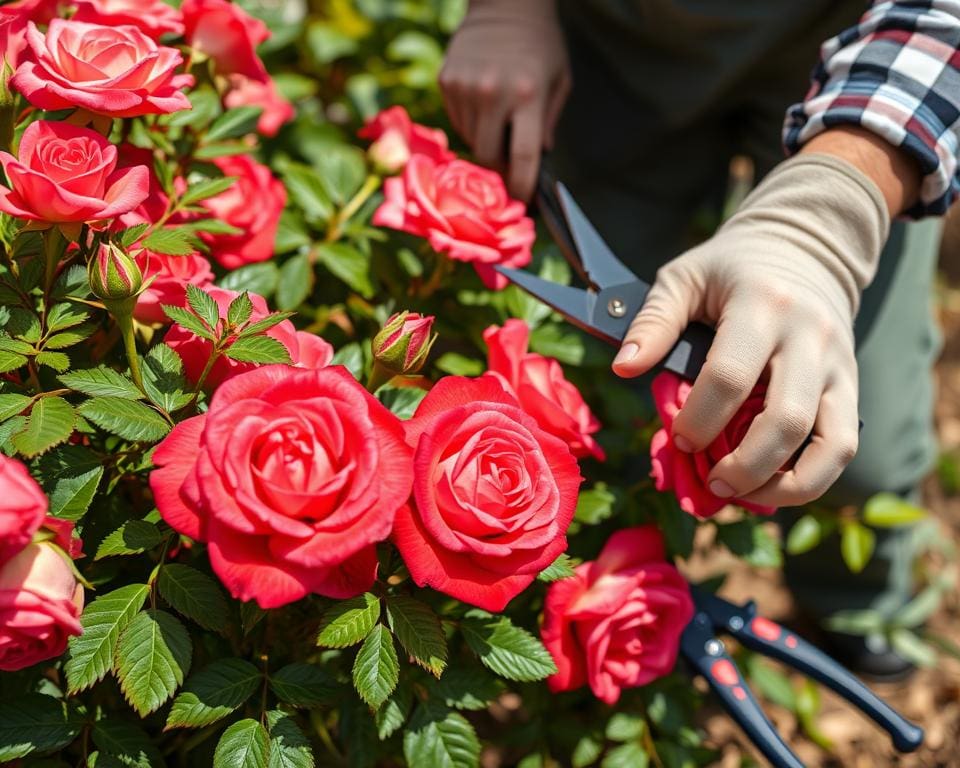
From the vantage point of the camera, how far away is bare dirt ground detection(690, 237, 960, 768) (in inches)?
69.1

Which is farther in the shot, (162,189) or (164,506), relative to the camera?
(162,189)

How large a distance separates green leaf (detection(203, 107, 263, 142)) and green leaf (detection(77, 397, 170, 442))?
1.66 feet

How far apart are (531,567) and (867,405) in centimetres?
105

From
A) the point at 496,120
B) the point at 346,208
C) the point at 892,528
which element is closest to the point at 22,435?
the point at 346,208

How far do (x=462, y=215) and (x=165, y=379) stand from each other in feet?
1.41

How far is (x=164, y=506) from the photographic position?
72 cm

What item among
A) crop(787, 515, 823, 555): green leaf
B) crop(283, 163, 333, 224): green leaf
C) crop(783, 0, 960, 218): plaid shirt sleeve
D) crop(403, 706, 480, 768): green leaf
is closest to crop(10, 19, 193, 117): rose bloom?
crop(283, 163, 333, 224): green leaf

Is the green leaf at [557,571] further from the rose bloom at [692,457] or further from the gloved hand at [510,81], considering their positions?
the gloved hand at [510,81]

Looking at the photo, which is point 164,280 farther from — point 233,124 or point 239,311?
point 233,124

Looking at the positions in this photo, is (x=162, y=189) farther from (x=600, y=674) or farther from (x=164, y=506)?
(x=600, y=674)

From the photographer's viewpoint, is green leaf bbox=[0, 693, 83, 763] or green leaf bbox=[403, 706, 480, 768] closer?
green leaf bbox=[0, 693, 83, 763]

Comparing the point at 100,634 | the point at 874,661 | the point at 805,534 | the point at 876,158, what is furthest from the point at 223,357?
the point at 874,661

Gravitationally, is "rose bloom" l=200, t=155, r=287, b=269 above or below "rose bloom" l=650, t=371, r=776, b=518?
above

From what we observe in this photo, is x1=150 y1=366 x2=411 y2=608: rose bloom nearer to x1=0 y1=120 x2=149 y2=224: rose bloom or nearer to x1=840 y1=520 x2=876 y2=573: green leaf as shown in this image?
x1=0 y1=120 x2=149 y2=224: rose bloom
